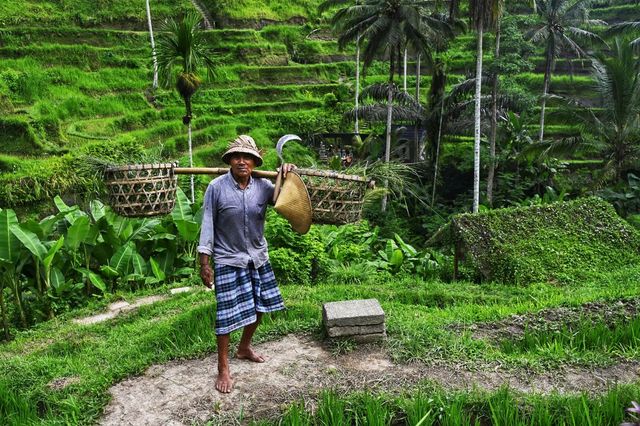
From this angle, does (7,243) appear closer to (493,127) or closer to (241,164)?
(241,164)

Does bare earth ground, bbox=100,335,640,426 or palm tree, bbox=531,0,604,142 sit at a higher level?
palm tree, bbox=531,0,604,142

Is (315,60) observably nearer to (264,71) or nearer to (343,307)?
(264,71)

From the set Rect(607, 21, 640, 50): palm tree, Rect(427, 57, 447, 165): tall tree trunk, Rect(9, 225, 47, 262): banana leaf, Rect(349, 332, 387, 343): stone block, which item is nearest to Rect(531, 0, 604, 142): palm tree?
Rect(607, 21, 640, 50): palm tree

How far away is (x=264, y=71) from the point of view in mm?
25703

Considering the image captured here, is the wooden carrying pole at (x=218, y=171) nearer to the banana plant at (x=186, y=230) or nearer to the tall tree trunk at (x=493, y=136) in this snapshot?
the banana plant at (x=186, y=230)

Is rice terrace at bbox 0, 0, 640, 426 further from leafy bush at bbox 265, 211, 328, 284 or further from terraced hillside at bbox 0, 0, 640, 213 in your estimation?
terraced hillside at bbox 0, 0, 640, 213

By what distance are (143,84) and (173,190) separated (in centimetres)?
1939

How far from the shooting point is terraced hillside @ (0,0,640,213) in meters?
15.0

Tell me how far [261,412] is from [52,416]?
148 centimetres

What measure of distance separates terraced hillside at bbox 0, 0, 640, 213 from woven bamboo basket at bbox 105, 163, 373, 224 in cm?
836

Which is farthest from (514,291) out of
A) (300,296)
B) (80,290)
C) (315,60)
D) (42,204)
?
(315,60)

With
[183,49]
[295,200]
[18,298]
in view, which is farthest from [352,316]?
[183,49]

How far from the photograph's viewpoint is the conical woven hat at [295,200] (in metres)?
3.53

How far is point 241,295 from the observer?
12.2ft
